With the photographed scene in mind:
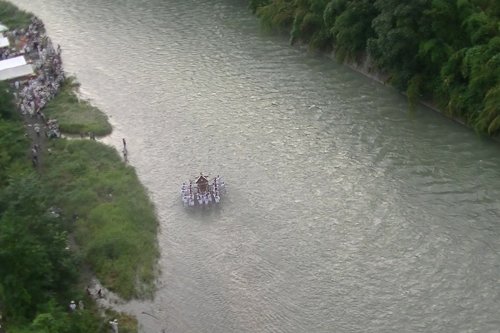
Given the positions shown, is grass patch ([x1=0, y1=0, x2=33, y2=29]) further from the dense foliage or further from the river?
the dense foliage

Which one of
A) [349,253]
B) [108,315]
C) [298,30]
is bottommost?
[108,315]

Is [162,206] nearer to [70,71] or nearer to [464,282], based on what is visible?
[464,282]

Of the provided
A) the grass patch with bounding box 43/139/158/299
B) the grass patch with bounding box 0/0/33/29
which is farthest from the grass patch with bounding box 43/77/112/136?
the grass patch with bounding box 0/0/33/29

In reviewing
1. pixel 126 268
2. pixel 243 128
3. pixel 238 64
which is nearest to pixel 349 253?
pixel 126 268

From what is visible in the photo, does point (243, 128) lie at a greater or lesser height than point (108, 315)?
greater

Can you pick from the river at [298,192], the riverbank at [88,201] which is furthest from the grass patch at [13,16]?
the riverbank at [88,201]

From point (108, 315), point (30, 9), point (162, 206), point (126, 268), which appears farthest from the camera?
point (30, 9)

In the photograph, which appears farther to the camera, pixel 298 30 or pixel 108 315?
pixel 298 30

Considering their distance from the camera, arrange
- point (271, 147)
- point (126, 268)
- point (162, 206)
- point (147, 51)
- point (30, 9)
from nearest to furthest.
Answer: point (126, 268) → point (162, 206) → point (271, 147) → point (147, 51) → point (30, 9)
